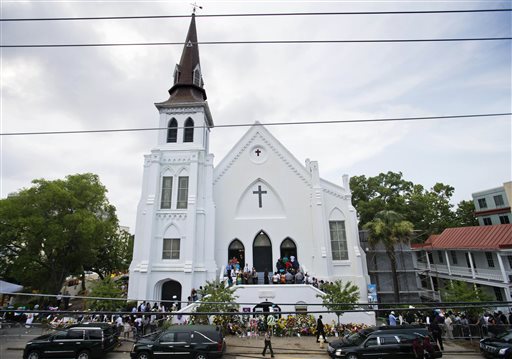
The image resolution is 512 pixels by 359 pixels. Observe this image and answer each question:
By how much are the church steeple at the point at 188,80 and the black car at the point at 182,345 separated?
19156 mm

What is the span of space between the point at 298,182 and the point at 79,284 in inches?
1557

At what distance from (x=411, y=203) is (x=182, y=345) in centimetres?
3302

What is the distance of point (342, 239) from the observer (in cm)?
2156

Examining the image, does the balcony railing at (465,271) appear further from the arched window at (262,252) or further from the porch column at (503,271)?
the arched window at (262,252)

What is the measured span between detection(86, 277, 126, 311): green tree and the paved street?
16.3ft

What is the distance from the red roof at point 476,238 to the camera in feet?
68.8

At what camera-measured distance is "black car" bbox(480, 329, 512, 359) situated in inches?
351

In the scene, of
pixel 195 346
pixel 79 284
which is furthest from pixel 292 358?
pixel 79 284

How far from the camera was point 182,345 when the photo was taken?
953 cm

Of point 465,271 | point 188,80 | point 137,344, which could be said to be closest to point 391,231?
point 465,271

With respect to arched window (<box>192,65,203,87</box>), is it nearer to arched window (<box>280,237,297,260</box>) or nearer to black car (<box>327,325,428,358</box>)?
arched window (<box>280,237,297,260</box>)

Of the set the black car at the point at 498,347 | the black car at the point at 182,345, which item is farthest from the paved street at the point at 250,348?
the black car at the point at 182,345

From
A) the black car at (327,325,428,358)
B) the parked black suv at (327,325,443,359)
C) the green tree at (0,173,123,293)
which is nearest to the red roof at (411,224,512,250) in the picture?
the black car at (327,325,428,358)

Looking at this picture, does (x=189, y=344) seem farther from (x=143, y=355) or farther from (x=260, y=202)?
A: (x=260, y=202)
